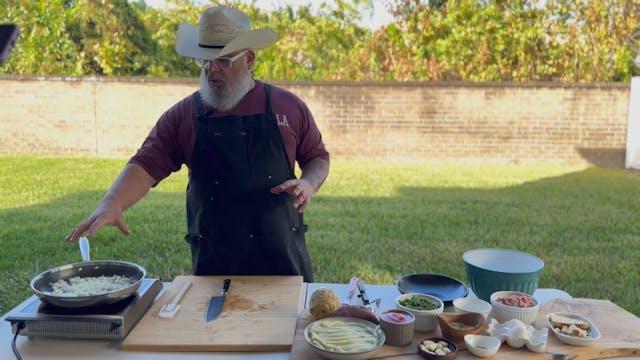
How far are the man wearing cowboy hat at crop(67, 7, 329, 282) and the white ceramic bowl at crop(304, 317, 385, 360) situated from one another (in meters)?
0.75

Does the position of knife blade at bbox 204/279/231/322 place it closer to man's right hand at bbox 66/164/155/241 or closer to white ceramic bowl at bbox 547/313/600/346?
man's right hand at bbox 66/164/155/241

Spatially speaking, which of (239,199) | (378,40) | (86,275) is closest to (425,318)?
(239,199)

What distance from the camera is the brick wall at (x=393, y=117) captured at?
32.8ft

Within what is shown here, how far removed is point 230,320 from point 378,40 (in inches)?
459

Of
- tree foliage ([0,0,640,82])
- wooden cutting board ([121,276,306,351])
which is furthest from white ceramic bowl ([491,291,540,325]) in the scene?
tree foliage ([0,0,640,82])

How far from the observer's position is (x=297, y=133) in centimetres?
259

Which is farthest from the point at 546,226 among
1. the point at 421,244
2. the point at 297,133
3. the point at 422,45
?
the point at 422,45

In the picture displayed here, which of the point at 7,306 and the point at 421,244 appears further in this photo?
the point at 421,244

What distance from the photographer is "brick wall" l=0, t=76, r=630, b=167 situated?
999 centimetres

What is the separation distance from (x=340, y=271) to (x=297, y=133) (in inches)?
89.3

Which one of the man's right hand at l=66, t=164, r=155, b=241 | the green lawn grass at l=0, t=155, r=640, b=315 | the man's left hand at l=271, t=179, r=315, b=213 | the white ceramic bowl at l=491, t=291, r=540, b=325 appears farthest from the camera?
the green lawn grass at l=0, t=155, r=640, b=315

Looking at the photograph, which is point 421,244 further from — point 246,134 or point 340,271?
point 246,134

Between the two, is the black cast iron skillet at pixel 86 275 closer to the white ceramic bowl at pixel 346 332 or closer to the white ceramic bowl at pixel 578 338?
the white ceramic bowl at pixel 346 332

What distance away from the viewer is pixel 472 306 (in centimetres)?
176
